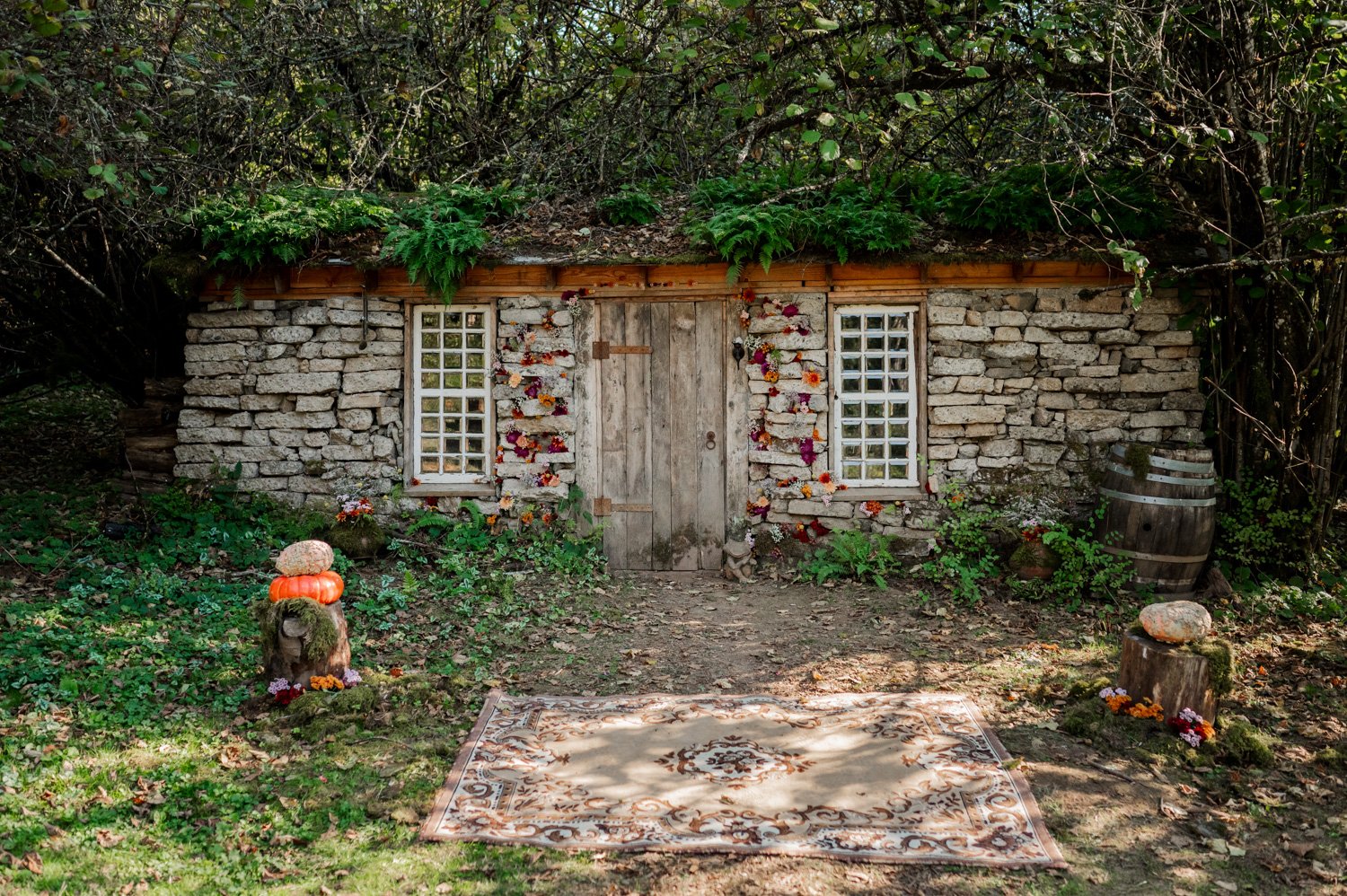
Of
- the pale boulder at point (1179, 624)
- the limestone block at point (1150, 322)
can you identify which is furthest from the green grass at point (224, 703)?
the limestone block at point (1150, 322)

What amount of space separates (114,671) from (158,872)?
2104 millimetres

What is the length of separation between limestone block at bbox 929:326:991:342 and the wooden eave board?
365 millimetres

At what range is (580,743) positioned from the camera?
4.95 m

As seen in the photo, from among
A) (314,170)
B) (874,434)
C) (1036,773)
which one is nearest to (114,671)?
(1036,773)

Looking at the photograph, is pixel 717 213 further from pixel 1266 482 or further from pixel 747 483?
pixel 1266 482

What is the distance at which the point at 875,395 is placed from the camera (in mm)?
8148

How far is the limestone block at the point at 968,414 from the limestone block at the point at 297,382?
16.9 ft

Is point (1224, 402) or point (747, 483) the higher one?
point (1224, 402)

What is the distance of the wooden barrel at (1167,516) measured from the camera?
7066mm

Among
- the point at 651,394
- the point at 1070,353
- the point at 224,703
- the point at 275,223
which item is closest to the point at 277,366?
the point at 275,223

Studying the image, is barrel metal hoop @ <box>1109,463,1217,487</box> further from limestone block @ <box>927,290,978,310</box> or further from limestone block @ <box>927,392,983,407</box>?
limestone block @ <box>927,290,978,310</box>

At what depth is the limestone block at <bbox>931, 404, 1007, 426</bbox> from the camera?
796 cm

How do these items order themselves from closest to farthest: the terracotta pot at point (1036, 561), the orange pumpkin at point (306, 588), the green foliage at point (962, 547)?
the orange pumpkin at point (306, 588) < the terracotta pot at point (1036, 561) < the green foliage at point (962, 547)

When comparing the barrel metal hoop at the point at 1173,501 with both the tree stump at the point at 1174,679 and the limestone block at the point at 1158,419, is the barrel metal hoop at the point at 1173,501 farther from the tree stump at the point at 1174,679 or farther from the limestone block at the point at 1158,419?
the tree stump at the point at 1174,679
